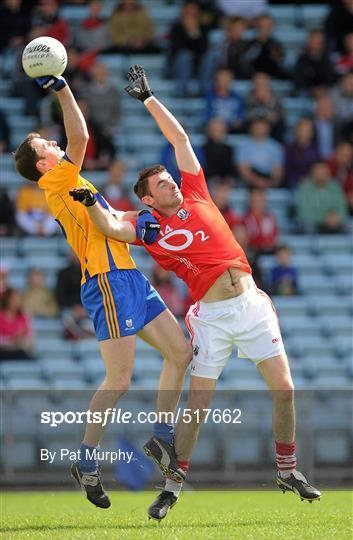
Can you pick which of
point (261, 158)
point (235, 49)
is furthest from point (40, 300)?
point (235, 49)

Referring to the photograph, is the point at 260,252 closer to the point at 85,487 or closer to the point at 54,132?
the point at 54,132

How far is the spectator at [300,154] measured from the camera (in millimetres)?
17734

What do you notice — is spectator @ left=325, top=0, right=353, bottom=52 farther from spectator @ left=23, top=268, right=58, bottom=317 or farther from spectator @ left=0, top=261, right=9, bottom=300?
spectator @ left=0, top=261, right=9, bottom=300

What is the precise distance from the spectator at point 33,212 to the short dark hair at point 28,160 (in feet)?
21.9

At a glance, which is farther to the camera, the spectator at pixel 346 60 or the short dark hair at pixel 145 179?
the spectator at pixel 346 60

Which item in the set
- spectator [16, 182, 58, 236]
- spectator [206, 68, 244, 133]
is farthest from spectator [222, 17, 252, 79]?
spectator [16, 182, 58, 236]

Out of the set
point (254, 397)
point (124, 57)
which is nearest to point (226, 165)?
point (124, 57)

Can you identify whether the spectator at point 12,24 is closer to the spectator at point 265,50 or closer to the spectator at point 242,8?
the spectator at point 242,8

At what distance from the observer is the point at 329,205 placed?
17.5m

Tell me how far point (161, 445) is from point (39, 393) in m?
4.46

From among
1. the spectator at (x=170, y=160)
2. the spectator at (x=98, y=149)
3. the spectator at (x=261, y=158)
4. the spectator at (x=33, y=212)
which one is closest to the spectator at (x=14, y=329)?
the spectator at (x=33, y=212)

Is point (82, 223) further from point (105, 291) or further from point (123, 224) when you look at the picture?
point (105, 291)

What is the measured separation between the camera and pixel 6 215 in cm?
1655

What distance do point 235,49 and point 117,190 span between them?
319cm
